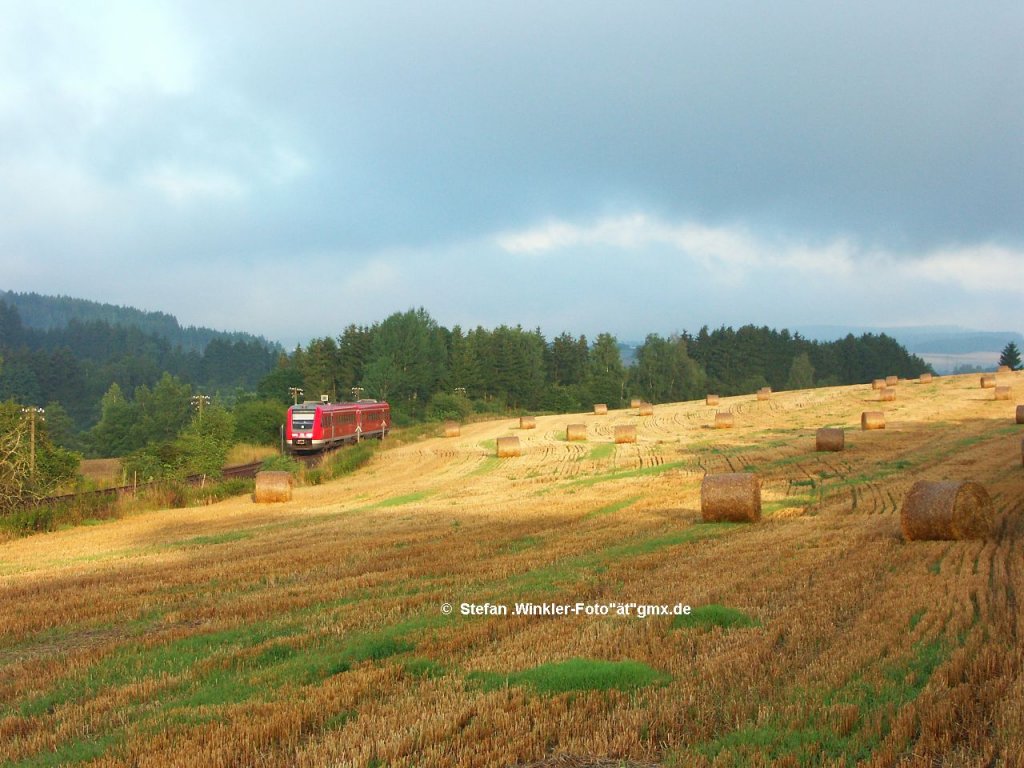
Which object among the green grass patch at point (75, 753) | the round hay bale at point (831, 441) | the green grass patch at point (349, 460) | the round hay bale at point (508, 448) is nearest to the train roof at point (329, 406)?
the green grass patch at point (349, 460)

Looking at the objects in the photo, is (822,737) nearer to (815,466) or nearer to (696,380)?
(815,466)

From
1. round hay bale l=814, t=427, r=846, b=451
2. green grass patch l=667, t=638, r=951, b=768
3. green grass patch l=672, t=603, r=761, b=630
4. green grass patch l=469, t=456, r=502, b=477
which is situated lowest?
green grass patch l=469, t=456, r=502, b=477

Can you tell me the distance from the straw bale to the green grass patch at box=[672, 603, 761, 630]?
32.3m

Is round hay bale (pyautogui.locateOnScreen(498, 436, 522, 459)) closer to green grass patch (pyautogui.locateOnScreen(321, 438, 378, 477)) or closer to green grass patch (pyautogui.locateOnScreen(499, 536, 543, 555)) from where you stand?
green grass patch (pyautogui.locateOnScreen(321, 438, 378, 477))

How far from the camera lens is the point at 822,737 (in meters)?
5.41

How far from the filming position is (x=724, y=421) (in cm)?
4019

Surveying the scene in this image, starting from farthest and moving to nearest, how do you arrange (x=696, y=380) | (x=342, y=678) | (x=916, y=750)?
(x=696, y=380) < (x=342, y=678) < (x=916, y=750)

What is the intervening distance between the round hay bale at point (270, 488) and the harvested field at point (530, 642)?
666 cm

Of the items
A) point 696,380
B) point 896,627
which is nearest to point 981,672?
point 896,627

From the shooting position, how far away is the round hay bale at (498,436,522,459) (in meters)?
34.7

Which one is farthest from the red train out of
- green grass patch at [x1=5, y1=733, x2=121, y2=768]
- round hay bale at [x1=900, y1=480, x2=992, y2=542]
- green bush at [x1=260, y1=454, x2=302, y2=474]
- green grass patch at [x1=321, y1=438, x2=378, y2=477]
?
green grass patch at [x1=5, y1=733, x2=121, y2=768]

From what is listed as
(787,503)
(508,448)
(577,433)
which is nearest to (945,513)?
(787,503)

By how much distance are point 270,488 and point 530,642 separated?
63.0ft

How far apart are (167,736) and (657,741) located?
11.1ft
